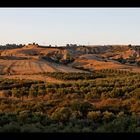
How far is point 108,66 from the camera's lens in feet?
282

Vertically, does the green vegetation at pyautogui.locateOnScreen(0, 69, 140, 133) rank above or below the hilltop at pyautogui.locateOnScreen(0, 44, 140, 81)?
above

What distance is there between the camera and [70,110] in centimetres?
1592

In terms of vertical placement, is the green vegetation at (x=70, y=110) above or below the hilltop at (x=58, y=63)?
above

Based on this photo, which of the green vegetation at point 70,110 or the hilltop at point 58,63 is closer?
the green vegetation at point 70,110

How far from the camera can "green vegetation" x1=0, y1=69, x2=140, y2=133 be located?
8.93 meters

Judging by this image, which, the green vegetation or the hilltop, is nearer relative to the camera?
the green vegetation

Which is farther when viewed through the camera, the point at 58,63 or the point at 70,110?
the point at 58,63

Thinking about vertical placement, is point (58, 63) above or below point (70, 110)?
below

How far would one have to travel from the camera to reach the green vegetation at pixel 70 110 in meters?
8.93
